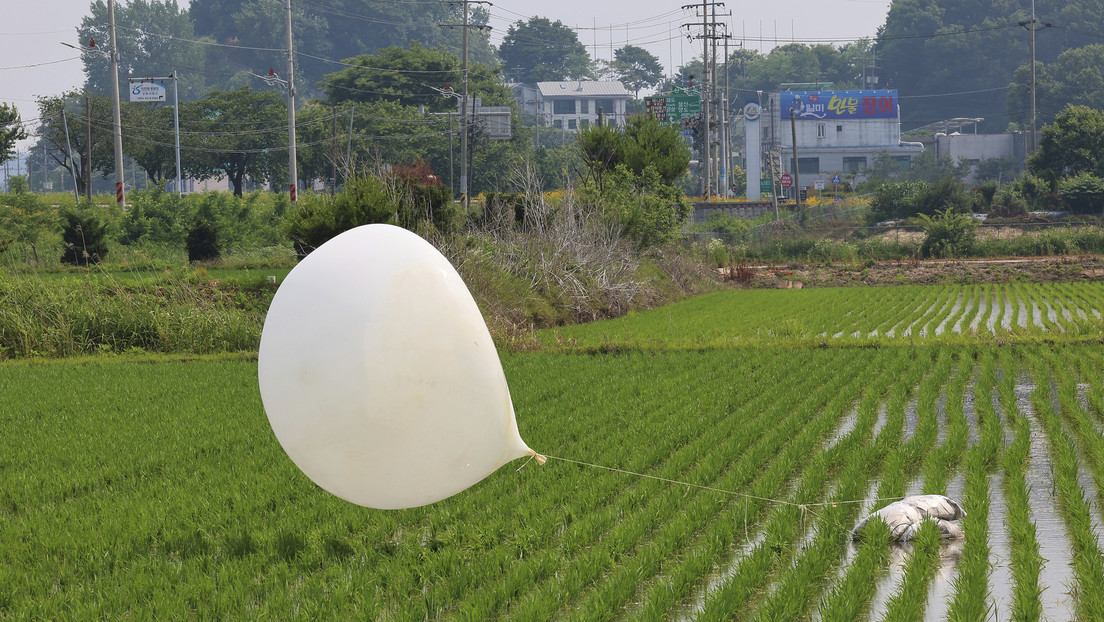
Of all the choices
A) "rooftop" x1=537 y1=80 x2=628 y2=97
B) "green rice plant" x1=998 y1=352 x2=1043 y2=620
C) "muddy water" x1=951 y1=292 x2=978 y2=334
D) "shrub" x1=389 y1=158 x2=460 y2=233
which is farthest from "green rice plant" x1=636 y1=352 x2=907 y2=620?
"rooftop" x1=537 y1=80 x2=628 y2=97

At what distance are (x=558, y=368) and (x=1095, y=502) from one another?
27.5 ft

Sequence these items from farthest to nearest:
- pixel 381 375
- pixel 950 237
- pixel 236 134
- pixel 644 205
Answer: pixel 236 134 → pixel 950 237 → pixel 644 205 → pixel 381 375

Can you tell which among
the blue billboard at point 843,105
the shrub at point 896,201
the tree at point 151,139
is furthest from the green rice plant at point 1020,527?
the blue billboard at point 843,105

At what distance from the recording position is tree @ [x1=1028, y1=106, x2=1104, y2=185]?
2248 inches

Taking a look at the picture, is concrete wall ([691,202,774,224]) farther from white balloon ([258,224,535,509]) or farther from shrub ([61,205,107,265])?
white balloon ([258,224,535,509])

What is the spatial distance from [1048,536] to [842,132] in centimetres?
9819

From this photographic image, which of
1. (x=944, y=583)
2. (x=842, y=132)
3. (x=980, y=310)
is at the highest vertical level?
(x=842, y=132)

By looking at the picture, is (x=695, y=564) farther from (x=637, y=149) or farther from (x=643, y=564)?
(x=637, y=149)

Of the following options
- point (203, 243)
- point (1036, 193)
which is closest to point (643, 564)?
point (203, 243)

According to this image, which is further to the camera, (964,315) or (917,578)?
(964,315)

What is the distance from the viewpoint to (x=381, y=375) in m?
5.10

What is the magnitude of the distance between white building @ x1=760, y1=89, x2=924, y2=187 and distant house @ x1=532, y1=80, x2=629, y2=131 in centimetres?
3996

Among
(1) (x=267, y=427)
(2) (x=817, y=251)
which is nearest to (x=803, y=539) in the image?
(1) (x=267, y=427)

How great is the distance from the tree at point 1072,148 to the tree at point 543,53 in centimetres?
9757
